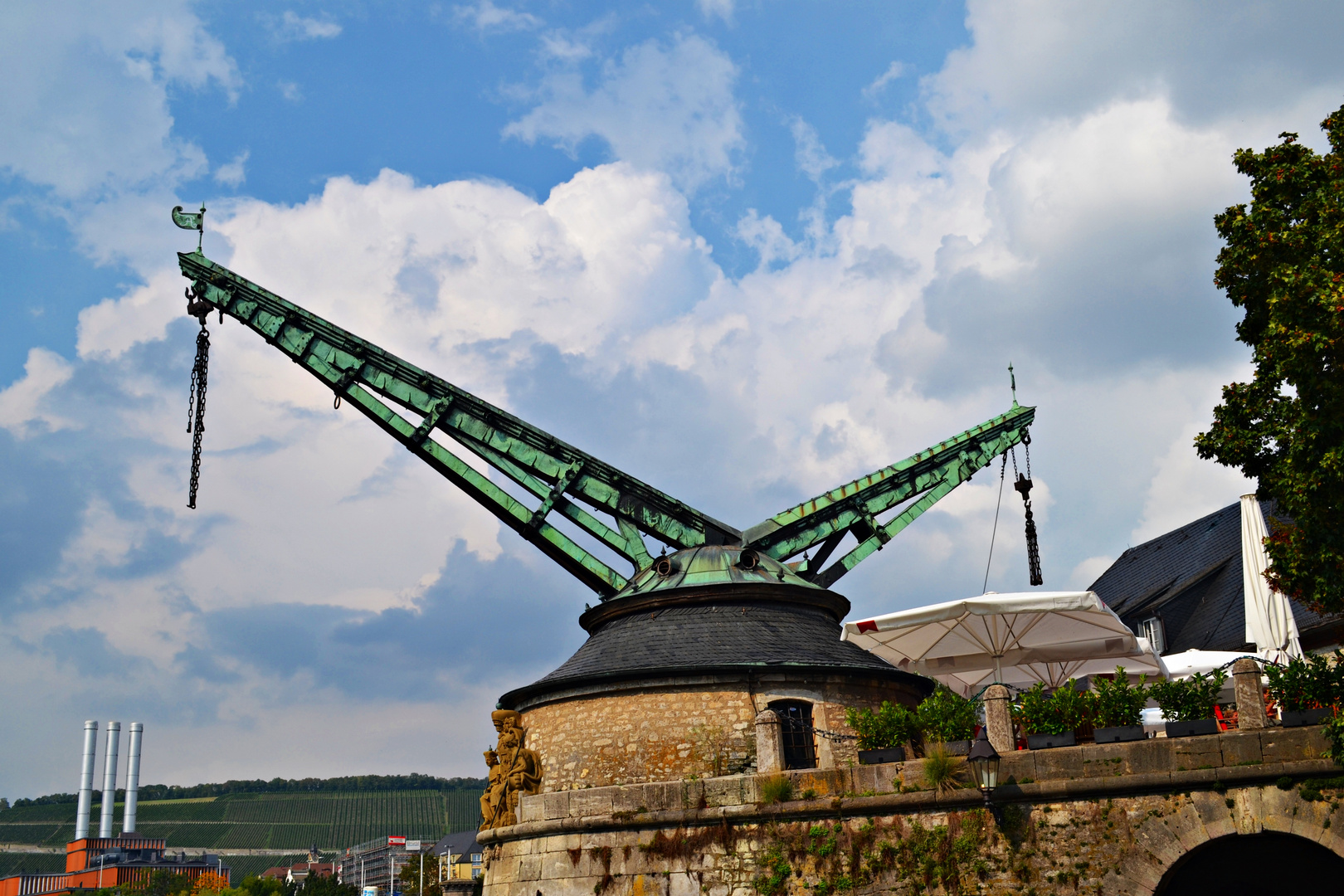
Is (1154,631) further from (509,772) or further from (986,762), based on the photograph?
(509,772)

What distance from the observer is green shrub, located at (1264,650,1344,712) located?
15.4 m

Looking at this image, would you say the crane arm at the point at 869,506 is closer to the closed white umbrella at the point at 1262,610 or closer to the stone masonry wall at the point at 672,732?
the stone masonry wall at the point at 672,732

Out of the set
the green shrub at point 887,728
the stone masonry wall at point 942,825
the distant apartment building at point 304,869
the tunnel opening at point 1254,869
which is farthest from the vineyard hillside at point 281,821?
the tunnel opening at point 1254,869

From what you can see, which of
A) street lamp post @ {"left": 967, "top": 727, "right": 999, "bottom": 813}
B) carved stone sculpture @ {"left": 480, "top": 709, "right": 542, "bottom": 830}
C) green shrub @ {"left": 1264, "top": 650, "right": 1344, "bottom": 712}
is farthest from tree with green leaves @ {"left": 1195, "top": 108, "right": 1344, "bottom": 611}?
carved stone sculpture @ {"left": 480, "top": 709, "right": 542, "bottom": 830}

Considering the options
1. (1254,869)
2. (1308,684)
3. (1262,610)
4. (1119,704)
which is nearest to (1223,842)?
→ (1254,869)

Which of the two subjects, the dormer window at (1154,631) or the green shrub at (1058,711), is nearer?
the green shrub at (1058,711)

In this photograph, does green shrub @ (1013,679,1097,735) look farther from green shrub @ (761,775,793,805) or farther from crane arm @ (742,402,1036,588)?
crane arm @ (742,402,1036,588)

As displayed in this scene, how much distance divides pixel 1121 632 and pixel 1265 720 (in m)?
3.82

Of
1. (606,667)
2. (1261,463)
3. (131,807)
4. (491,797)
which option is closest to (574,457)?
(606,667)

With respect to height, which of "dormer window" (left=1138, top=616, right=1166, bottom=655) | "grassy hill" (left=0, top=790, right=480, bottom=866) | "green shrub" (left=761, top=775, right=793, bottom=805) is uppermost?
"grassy hill" (left=0, top=790, right=480, bottom=866)

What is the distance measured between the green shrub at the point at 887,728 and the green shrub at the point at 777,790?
4.44 ft

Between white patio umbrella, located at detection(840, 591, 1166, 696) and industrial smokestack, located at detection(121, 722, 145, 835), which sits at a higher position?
industrial smokestack, located at detection(121, 722, 145, 835)

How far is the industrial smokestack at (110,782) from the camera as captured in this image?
464ft

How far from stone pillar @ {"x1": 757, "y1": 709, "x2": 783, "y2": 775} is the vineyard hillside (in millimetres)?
141656
